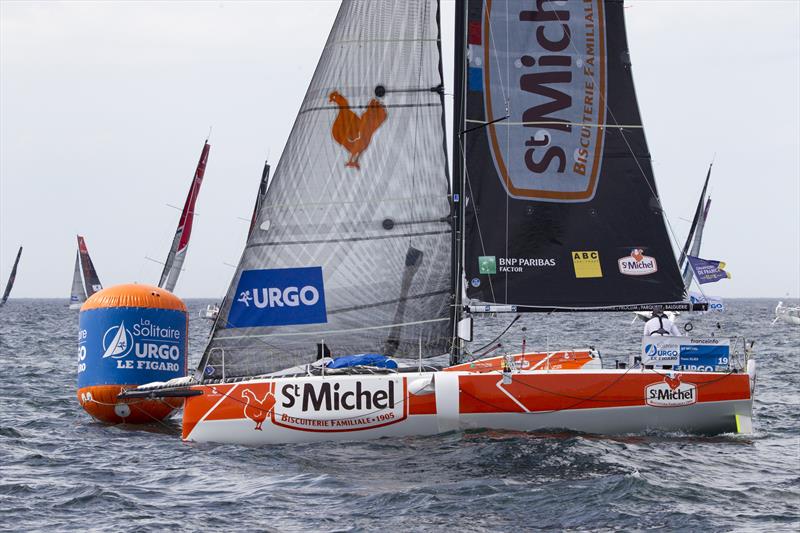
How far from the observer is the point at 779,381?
2450cm

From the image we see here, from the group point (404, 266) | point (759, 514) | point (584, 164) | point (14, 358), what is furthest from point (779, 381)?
point (14, 358)

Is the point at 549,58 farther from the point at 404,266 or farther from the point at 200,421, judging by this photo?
the point at 200,421

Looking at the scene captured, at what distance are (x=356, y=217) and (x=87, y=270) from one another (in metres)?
67.8

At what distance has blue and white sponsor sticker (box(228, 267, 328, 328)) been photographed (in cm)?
1536

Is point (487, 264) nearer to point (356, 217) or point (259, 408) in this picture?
→ point (356, 217)

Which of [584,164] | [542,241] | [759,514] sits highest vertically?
[584,164]

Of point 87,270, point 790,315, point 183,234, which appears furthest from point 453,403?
point 87,270

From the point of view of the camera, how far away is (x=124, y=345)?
51.8ft

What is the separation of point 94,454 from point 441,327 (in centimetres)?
520

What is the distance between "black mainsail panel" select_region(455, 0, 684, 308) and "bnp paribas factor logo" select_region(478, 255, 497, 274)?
1cm

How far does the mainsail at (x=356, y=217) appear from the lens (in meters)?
15.4

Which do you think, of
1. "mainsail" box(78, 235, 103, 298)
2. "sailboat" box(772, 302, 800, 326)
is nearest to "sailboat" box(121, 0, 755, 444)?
"sailboat" box(772, 302, 800, 326)

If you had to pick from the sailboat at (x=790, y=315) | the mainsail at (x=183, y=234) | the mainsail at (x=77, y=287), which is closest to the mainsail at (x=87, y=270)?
the mainsail at (x=77, y=287)

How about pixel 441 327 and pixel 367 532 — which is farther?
pixel 441 327
